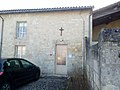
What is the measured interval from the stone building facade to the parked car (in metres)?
2.96

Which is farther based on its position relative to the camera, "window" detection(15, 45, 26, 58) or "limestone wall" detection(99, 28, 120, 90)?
"window" detection(15, 45, 26, 58)

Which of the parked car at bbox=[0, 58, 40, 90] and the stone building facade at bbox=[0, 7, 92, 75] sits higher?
the stone building facade at bbox=[0, 7, 92, 75]

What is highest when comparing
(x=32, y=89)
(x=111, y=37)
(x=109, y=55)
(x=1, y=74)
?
(x=111, y=37)

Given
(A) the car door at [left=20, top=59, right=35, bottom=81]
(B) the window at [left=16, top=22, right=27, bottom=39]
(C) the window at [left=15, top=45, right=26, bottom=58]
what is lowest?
(A) the car door at [left=20, top=59, right=35, bottom=81]

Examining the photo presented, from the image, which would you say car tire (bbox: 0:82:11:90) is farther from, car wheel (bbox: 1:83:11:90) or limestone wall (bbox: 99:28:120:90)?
limestone wall (bbox: 99:28:120:90)

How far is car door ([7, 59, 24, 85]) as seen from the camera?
6910 mm

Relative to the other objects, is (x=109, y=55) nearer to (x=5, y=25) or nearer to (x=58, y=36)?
(x=58, y=36)

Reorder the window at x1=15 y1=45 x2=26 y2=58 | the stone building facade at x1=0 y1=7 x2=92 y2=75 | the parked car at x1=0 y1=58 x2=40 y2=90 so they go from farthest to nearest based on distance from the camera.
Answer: the window at x1=15 y1=45 x2=26 y2=58
the stone building facade at x1=0 y1=7 x2=92 y2=75
the parked car at x1=0 y1=58 x2=40 y2=90

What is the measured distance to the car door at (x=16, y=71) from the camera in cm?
691

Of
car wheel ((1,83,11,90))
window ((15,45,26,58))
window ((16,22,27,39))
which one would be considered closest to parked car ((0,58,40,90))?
car wheel ((1,83,11,90))

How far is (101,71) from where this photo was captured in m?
3.61

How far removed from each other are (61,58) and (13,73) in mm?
5020

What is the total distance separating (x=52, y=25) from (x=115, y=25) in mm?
4976

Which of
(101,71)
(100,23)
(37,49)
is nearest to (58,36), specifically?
(37,49)
